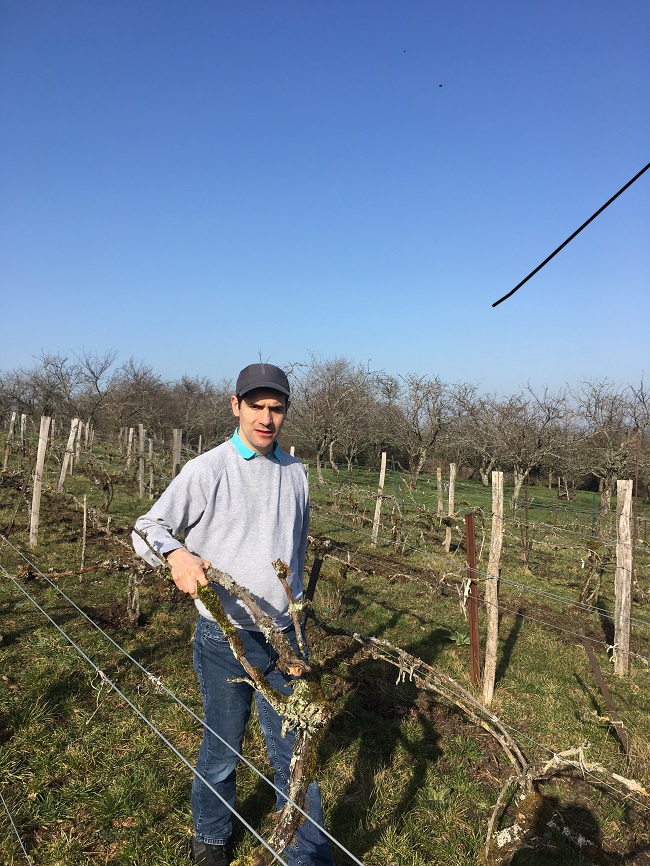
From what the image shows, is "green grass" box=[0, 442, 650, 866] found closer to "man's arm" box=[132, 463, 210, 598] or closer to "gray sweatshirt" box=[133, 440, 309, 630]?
"gray sweatshirt" box=[133, 440, 309, 630]

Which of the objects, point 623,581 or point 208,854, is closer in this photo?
point 208,854

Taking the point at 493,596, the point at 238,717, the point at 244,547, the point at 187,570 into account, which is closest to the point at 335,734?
the point at 493,596

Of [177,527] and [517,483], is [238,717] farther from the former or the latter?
[517,483]

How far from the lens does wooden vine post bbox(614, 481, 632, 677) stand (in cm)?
591

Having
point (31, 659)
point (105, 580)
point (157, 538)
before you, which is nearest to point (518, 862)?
point (157, 538)

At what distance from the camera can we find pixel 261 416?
2.19m

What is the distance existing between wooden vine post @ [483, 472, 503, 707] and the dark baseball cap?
3.16m

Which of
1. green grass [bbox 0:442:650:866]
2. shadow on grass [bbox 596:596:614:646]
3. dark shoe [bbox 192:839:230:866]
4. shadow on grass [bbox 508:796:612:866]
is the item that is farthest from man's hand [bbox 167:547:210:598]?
shadow on grass [bbox 596:596:614:646]

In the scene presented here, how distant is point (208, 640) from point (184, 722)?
7.52 feet

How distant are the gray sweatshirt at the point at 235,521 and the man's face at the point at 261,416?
0.10 metres

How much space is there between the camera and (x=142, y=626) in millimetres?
5723

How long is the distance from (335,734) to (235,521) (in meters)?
2.67

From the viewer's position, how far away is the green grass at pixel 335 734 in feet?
9.71

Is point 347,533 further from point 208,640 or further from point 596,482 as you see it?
point 596,482
